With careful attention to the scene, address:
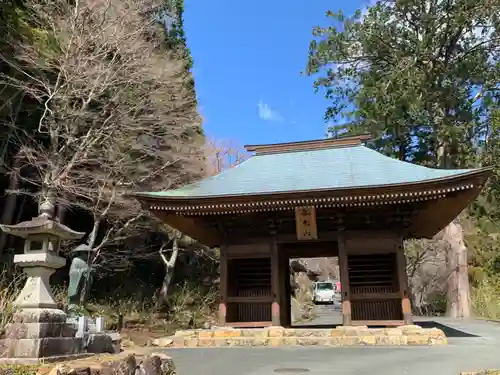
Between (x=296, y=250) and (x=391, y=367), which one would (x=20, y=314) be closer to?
(x=391, y=367)

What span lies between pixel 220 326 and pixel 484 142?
1503 centimetres

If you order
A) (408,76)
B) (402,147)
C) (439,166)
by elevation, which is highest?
(408,76)

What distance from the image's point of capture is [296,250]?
13.9 metres

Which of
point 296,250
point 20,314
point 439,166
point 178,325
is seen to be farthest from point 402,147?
point 20,314

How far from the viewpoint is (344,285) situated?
461 inches

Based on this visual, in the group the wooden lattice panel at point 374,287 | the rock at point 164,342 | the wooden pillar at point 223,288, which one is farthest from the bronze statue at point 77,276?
the wooden lattice panel at point 374,287

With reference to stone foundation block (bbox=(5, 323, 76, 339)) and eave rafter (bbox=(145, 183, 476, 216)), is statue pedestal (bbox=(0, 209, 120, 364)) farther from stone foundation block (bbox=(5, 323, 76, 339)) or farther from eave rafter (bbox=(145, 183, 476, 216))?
eave rafter (bbox=(145, 183, 476, 216))

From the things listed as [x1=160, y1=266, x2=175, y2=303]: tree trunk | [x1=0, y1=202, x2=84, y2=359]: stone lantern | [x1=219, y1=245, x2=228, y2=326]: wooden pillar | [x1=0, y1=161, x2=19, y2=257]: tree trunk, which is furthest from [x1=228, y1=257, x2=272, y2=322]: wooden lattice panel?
[x1=0, y1=161, x2=19, y2=257]: tree trunk

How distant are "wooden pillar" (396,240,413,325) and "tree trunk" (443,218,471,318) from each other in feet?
32.6

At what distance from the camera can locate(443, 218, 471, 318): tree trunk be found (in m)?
19.5

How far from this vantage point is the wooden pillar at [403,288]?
1117 centimetres

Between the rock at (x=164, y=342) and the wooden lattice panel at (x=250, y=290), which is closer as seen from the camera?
the rock at (x=164, y=342)

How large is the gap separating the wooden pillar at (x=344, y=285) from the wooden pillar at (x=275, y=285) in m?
1.76

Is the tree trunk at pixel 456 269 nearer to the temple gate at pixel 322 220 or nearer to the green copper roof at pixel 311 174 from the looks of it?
the temple gate at pixel 322 220
